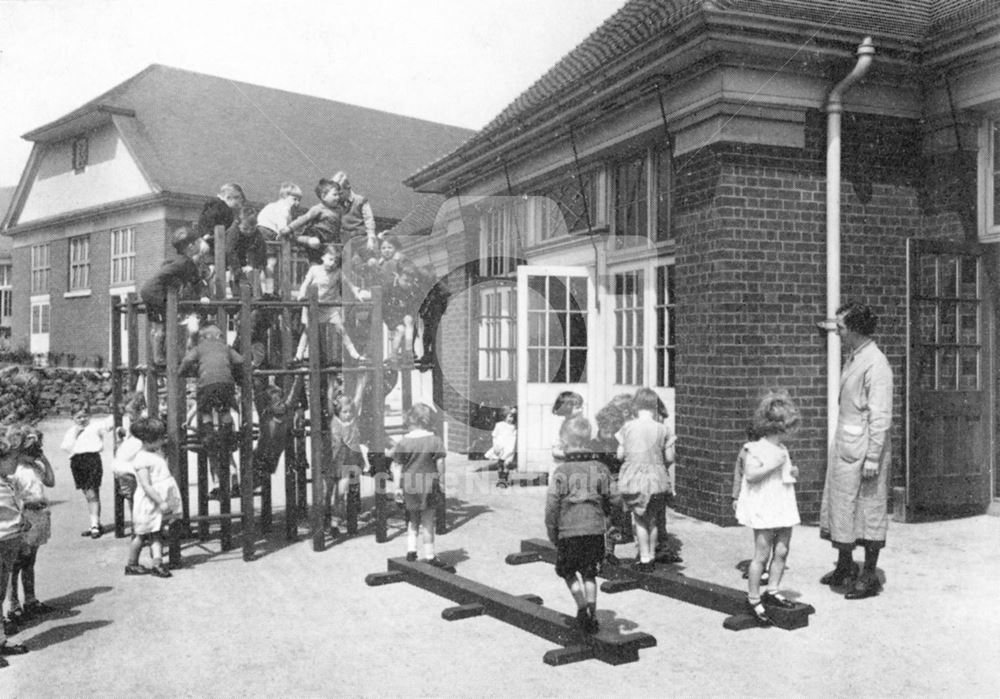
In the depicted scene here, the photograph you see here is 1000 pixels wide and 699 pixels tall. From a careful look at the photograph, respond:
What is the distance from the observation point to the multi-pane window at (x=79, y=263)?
1124 inches

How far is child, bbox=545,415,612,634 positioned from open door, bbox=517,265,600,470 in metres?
6.35

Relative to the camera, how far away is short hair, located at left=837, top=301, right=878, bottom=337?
248 inches

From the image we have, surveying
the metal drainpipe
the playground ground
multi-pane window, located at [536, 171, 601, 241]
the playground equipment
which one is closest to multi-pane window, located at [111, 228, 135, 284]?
multi-pane window, located at [536, 171, 601, 241]

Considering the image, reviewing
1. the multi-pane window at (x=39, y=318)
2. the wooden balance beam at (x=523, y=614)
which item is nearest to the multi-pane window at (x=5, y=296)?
the multi-pane window at (x=39, y=318)

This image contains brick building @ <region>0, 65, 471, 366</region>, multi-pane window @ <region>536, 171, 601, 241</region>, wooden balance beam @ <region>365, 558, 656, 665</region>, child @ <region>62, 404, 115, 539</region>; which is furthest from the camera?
brick building @ <region>0, 65, 471, 366</region>

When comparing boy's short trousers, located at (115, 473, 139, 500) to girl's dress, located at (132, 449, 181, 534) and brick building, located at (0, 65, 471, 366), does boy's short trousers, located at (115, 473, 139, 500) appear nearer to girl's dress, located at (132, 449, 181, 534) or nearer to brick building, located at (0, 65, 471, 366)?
girl's dress, located at (132, 449, 181, 534)

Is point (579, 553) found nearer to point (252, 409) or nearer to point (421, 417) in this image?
point (421, 417)

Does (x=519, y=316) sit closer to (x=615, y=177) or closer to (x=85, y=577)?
(x=615, y=177)

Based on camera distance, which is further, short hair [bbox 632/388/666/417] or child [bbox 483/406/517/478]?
child [bbox 483/406/517/478]

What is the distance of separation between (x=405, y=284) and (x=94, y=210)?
21837 mm

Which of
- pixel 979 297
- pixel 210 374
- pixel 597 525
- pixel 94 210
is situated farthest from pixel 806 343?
pixel 94 210

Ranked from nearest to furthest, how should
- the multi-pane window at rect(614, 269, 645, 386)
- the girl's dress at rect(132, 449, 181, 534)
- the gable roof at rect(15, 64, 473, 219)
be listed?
the girl's dress at rect(132, 449, 181, 534) → the multi-pane window at rect(614, 269, 645, 386) → the gable roof at rect(15, 64, 473, 219)

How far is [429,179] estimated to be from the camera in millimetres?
15016

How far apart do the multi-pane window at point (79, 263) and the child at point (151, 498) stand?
925 inches
